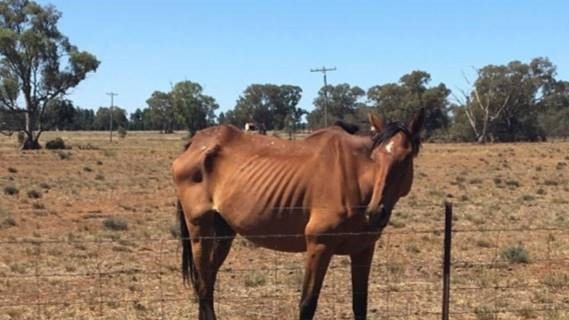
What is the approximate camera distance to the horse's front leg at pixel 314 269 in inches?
252

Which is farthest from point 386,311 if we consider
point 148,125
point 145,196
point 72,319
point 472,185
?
point 148,125

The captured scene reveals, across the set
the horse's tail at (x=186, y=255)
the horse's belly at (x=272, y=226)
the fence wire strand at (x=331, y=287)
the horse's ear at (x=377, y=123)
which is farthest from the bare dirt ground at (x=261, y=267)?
the horse's ear at (x=377, y=123)

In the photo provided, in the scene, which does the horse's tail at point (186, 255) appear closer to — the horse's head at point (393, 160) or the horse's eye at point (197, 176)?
the horse's eye at point (197, 176)

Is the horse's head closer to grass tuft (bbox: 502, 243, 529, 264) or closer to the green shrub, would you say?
grass tuft (bbox: 502, 243, 529, 264)

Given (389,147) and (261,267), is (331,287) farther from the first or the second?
(389,147)

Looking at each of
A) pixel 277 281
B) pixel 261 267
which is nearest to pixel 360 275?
pixel 277 281

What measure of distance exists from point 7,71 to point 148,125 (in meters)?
108

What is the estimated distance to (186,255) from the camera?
26.0 ft

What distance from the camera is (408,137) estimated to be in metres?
6.24

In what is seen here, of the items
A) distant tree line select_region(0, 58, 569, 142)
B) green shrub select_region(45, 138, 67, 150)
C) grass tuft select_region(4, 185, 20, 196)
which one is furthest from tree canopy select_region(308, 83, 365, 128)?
grass tuft select_region(4, 185, 20, 196)

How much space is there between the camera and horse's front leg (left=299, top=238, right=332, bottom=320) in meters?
6.41

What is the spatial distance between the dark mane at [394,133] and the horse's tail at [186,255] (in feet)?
8.68

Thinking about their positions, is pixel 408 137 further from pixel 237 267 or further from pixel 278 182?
pixel 237 267

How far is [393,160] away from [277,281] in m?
4.73
